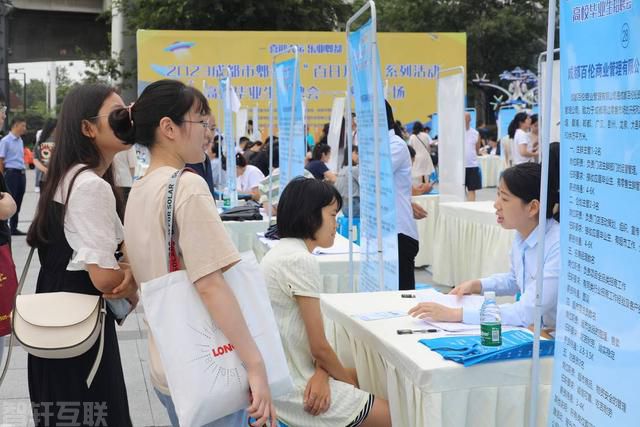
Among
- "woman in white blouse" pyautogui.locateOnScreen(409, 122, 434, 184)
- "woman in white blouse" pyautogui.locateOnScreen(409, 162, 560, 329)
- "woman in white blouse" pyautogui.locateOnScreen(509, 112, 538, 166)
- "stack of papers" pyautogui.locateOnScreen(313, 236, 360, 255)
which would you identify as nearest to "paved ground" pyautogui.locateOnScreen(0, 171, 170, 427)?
"stack of papers" pyautogui.locateOnScreen(313, 236, 360, 255)

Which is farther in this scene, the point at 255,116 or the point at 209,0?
the point at 209,0

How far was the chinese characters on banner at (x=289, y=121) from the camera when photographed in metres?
6.16

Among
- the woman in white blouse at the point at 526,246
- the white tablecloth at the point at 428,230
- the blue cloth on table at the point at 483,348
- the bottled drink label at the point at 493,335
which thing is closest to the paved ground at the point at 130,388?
the woman in white blouse at the point at 526,246

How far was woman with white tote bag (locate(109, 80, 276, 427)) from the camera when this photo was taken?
6.48ft

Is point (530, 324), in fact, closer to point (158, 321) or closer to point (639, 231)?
point (639, 231)

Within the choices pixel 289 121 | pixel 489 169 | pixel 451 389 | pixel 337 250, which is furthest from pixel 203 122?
pixel 489 169

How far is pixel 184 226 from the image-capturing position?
1.99m

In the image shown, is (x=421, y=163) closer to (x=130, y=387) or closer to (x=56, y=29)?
(x=130, y=387)

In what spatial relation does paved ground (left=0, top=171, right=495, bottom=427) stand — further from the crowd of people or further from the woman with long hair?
the woman with long hair

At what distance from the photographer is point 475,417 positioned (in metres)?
2.65

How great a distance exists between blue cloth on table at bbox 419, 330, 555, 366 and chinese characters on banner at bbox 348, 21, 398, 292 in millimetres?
1187

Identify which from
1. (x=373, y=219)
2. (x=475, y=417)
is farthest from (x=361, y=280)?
(x=475, y=417)

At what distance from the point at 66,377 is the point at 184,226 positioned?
0.74 meters

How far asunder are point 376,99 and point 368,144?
0.36 metres
